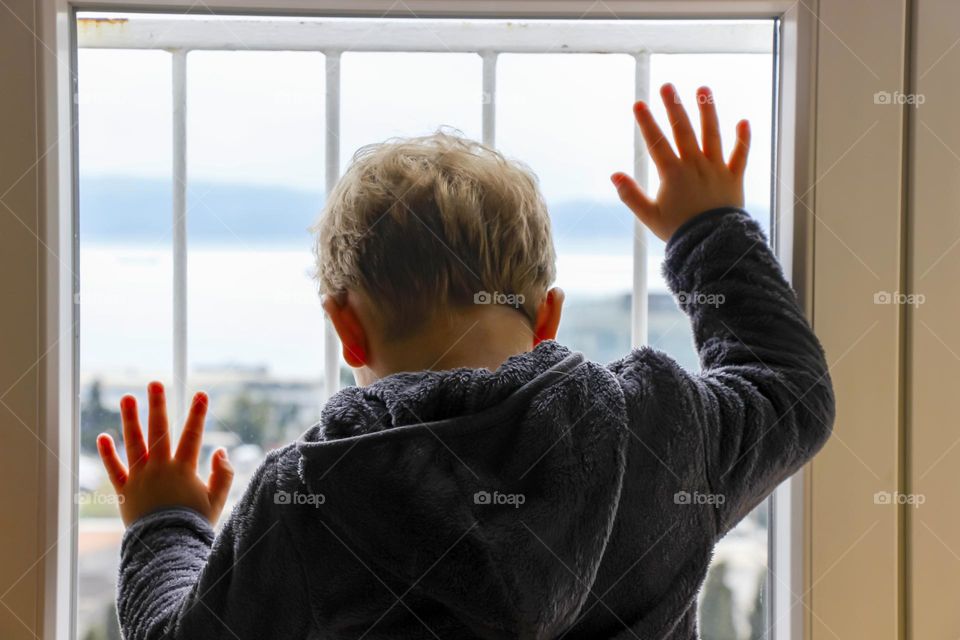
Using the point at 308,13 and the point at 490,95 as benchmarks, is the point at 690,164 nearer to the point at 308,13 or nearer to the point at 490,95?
the point at 490,95

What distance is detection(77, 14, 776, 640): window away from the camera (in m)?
0.93

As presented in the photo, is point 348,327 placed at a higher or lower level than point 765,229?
lower

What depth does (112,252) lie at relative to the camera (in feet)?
3.06

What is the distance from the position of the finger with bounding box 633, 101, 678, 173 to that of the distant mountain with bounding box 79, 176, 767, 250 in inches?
4.8

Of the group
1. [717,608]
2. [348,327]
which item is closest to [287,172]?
[348,327]

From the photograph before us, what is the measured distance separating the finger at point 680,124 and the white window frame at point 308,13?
0.11m

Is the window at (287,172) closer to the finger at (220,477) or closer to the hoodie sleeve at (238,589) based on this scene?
the finger at (220,477)

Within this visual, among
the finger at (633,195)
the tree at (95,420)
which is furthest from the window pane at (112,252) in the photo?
the finger at (633,195)

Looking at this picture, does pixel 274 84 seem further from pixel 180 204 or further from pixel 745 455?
pixel 745 455

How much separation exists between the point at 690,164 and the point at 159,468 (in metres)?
0.64

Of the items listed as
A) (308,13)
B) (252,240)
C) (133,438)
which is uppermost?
(308,13)

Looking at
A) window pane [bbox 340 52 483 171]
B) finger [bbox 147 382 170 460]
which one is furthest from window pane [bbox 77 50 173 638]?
window pane [bbox 340 52 483 171]

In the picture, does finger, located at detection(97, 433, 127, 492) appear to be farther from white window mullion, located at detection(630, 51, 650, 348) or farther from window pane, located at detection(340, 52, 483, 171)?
white window mullion, located at detection(630, 51, 650, 348)

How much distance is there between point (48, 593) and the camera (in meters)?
0.85
